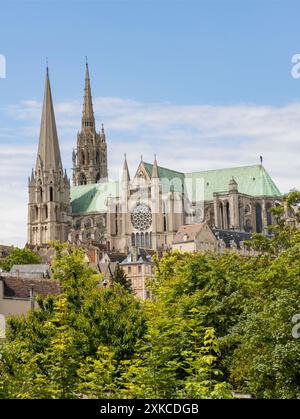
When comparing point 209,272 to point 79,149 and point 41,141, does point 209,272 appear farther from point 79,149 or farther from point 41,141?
point 79,149

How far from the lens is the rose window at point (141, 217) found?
136125 millimetres

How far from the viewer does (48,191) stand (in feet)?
502

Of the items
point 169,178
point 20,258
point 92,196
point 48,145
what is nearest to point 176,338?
point 20,258

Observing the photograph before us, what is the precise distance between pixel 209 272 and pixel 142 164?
345 feet

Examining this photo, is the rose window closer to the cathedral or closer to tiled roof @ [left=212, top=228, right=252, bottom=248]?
the cathedral

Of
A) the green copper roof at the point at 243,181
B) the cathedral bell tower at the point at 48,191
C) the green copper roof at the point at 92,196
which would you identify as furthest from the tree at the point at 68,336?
the green copper roof at the point at 92,196

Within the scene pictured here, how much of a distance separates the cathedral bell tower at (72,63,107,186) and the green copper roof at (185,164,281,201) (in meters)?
30.8

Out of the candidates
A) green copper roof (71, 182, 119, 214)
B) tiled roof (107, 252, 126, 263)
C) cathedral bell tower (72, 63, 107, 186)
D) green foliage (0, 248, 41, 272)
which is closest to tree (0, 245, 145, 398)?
green foliage (0, 248, 41, 272)

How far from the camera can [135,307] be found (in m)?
40.1

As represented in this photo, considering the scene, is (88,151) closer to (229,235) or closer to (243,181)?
(243,181)

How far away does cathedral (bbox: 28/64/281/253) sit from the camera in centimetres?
13550

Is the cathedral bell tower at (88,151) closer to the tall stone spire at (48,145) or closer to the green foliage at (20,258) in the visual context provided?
the tall stone spire at (48,145)

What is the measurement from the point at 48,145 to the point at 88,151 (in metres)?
18.5
